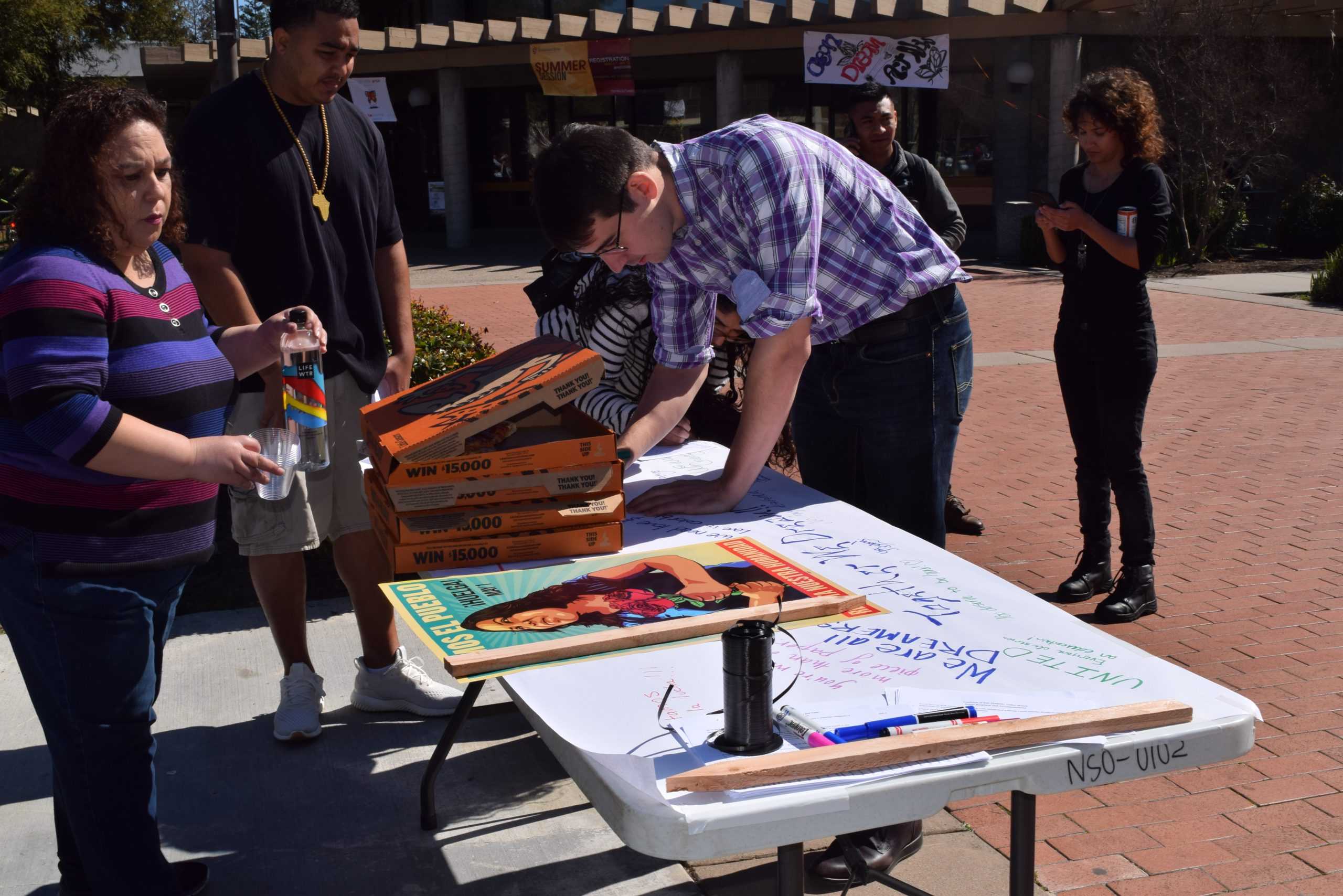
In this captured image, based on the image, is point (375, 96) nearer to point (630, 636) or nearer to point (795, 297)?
point (795, 297)

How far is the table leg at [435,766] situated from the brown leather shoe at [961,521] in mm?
3329

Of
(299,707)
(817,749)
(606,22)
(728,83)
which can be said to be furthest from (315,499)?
(728,83)

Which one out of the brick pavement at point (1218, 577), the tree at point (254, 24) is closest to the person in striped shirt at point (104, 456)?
the brick pavement at point (1218, 577)

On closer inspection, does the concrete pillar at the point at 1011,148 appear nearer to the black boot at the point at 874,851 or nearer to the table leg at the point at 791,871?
the black boot at the point at 874,851

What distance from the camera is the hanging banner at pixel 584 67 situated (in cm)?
2073

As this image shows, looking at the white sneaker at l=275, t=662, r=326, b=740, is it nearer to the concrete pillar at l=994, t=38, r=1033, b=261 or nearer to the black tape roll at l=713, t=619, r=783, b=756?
the black tape roll at l=713, t=619, r=783, b=756

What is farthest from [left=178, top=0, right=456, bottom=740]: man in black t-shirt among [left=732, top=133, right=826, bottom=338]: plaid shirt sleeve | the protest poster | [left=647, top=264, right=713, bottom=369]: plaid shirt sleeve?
[left=732, top=133, right=826, bottom=338]: plaid shirt sleeve

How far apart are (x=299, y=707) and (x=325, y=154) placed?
1.64m

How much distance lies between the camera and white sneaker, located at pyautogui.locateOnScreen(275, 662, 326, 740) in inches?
142

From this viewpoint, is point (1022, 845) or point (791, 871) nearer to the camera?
point (791, 871)

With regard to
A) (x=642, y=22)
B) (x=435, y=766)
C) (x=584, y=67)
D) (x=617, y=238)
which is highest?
(x=642, y=22)

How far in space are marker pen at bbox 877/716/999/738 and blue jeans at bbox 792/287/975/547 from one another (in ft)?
4.16

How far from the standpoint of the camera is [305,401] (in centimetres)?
268

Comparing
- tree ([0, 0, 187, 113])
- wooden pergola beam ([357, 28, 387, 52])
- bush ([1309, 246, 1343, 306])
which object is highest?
tree ([0, 0, 187, 113])
